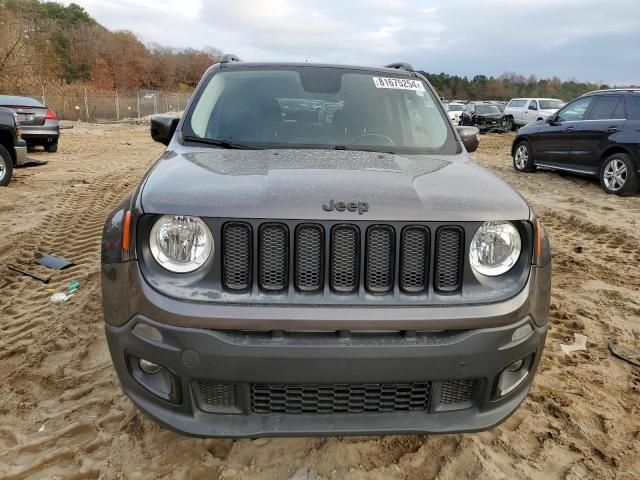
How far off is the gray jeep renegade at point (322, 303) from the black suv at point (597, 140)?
7722 mm

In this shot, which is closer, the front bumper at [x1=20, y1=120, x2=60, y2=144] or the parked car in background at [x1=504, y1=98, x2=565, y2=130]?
the front bumper at [x1=20, y1=120, x2=60, y2=144]

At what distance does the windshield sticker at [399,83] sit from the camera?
144 inches

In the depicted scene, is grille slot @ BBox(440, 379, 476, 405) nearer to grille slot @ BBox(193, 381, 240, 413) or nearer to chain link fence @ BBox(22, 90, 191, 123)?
grille slot @ BBox(193, 381, 240, 413)

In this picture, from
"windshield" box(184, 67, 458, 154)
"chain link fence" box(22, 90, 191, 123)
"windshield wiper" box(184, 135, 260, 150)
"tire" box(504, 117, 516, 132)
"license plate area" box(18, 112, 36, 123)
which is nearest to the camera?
"windshield wiper" box(184, 135, 260, 150)

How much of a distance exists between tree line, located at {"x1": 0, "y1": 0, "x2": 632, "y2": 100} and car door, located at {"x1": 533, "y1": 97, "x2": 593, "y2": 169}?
43.4 metres

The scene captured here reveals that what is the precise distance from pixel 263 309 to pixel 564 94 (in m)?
81.3

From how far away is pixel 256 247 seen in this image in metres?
2.00

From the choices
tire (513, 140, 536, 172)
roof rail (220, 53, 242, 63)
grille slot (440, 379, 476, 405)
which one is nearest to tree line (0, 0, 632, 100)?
tire (513, 140, 536, 172)

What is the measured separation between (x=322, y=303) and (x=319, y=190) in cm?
46

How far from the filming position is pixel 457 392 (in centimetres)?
215

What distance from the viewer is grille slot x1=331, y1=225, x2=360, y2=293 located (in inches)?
79.6

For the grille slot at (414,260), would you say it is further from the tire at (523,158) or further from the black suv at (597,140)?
the tire at (523,158)

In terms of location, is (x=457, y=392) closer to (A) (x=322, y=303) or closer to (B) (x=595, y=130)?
(A) (x=322, y=303)

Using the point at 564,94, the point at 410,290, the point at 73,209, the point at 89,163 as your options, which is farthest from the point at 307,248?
the point at 564,94
